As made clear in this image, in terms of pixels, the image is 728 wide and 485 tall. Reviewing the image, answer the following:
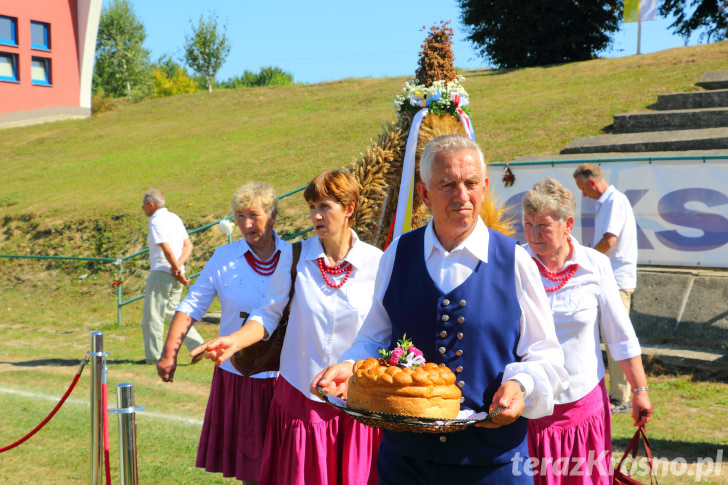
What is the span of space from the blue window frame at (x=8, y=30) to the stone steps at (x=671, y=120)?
31.9 meters

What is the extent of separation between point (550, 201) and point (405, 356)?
1699mm

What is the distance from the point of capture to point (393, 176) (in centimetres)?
531

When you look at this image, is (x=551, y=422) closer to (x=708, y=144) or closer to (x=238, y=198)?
(x=238, y=198)

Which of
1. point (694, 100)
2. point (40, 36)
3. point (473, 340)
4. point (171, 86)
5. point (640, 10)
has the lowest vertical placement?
point (473, 340)

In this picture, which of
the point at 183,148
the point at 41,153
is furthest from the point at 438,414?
the point at 41,153

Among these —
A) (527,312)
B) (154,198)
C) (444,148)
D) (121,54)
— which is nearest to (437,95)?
(444,148)

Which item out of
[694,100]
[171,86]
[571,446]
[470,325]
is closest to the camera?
[470,325]

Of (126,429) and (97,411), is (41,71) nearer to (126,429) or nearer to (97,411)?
(97,411)

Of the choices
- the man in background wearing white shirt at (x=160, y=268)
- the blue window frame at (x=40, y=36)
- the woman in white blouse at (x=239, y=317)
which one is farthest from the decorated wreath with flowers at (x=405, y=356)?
the blue window frame at (x=40, y=36)

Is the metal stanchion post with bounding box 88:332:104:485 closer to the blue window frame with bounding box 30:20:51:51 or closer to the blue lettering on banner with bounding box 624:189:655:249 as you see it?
the blue lettering on banner with bounding box 624:189:655:249

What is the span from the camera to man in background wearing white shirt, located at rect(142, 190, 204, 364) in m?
9.38

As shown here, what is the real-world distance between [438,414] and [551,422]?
1.55 metres

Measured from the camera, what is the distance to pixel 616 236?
22.6 ft

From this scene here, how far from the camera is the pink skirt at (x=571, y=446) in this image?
3.63 meters
